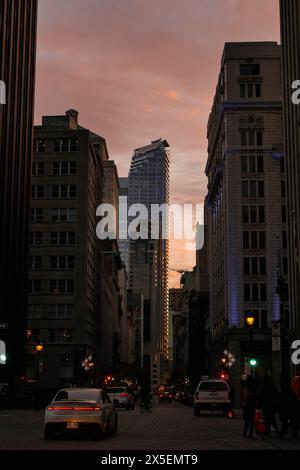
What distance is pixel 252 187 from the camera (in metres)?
99.1

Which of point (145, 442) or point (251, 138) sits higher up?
point (251, 138)

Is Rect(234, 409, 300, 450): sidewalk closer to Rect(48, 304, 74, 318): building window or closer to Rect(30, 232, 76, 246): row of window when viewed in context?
Rect(48, 304, 74, 318): building window

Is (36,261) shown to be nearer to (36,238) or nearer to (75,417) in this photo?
(36,238)

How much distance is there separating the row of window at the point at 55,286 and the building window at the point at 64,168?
15.6 m

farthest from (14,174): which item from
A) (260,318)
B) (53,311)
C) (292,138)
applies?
(260,318)

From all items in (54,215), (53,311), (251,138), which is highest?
(251,138)

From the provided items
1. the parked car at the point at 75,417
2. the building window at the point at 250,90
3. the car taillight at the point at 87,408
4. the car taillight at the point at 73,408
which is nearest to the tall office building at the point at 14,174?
the building window at the point at 250,90

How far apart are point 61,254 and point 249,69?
1440 inches

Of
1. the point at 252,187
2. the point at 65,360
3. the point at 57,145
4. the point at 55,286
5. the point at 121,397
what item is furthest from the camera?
the point at 57,145

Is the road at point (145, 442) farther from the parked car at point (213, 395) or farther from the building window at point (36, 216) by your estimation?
the building window at point (36, 216)

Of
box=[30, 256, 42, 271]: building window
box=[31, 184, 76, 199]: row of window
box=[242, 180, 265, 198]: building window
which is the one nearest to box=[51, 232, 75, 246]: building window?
box=[30, 256, 42, 271]: building window

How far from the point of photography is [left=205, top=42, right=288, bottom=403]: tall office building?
96062 millimetres
